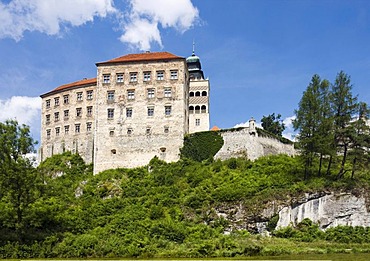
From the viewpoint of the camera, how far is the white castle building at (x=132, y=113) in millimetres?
51062

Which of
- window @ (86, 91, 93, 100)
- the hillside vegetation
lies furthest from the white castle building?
the hillside vegetation

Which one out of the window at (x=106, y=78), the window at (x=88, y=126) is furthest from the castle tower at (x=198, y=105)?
the window at (x=88, y=126)

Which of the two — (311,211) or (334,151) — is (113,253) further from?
(334,151)

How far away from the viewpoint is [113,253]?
3319 centimetres

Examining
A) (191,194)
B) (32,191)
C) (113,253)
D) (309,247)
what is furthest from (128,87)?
(309,247)

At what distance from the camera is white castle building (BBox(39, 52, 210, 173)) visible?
168ft

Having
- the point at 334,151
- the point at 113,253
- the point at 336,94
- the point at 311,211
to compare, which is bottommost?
the point at 113,253

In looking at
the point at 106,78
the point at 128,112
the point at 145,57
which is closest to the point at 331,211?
the point at 128,112

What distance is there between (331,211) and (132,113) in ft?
74.6

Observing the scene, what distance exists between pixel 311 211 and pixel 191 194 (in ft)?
32.6

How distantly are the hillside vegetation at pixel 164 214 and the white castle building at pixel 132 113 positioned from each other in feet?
6.63

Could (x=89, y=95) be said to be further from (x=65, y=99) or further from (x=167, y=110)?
(x=167, y=110)

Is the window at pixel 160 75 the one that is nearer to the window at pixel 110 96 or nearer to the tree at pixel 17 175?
the window at pixel 110 96

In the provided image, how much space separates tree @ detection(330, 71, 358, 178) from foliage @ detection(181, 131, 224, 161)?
12.5m
